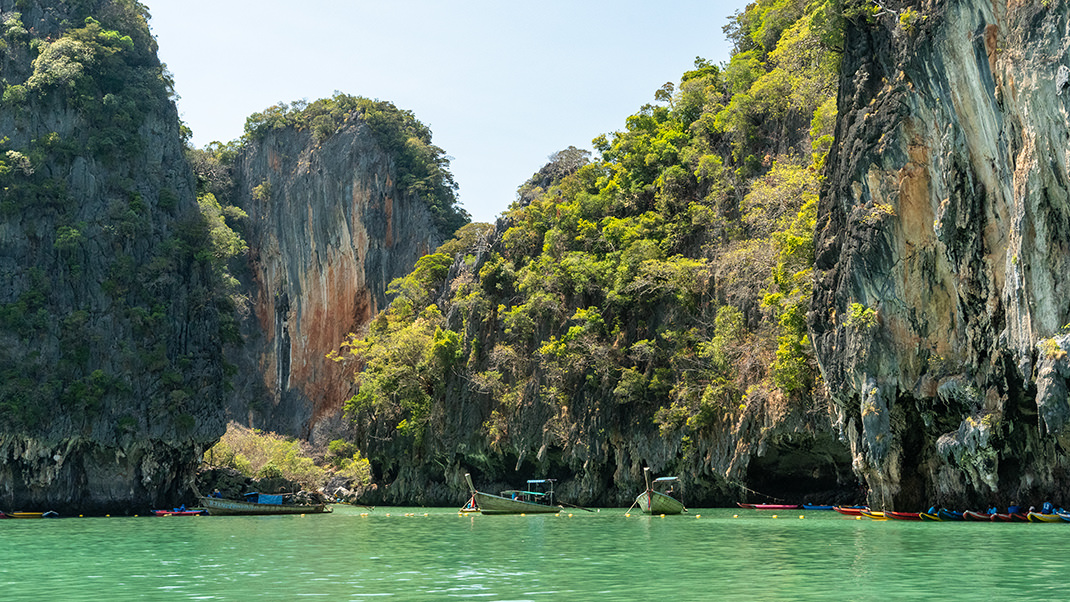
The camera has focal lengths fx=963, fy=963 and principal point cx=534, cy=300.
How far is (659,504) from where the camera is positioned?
99.2 feet

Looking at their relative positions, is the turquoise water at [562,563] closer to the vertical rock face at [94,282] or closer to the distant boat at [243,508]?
the distant boat at [243,508]

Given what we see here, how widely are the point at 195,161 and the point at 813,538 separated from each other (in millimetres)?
60582

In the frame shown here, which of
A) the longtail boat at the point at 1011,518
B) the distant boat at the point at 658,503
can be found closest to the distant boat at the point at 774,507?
the distant boat at the point at 658,503

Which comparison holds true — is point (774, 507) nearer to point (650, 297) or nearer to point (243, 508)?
point (650, 297)

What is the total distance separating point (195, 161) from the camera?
2729 inches

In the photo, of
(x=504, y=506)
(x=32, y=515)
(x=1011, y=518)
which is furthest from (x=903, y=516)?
(x=32, y=515)

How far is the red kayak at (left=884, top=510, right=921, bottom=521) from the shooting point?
23844mm

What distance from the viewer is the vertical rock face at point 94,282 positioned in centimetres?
4078

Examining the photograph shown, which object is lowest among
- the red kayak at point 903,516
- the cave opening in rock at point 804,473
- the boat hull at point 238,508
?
the boat hull at point 238,508

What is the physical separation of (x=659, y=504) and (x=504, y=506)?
590 centimetres

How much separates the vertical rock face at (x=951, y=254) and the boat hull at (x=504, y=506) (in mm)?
11819

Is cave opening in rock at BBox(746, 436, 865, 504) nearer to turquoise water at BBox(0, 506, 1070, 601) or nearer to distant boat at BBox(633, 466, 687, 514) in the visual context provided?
distant boat at BBox(633, 466, 687, 514)

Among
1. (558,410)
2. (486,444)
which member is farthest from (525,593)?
(486,444)

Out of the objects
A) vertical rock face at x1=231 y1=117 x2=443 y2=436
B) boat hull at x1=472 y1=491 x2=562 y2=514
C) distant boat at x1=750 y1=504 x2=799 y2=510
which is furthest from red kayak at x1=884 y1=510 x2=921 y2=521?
vertical rock face at x1=231 y1=117 x2=443 y2=436
